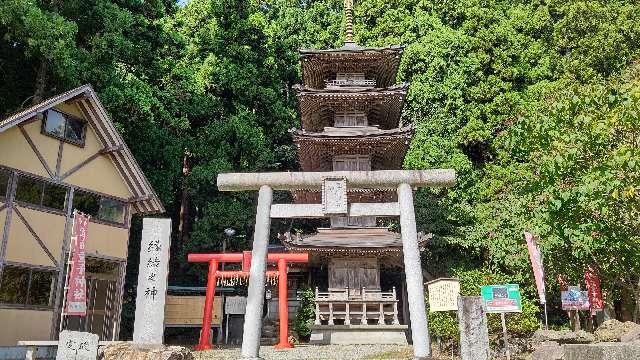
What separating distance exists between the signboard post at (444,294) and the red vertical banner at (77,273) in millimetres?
9522

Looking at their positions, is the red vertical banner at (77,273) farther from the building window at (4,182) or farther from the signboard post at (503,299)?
the signboard post at (503,299)

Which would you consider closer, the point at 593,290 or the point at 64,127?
the point at 64,127

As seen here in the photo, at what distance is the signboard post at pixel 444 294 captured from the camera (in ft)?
42.9

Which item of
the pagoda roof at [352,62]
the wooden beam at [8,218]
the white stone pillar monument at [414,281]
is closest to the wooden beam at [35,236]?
the wooden beam at [8,218]

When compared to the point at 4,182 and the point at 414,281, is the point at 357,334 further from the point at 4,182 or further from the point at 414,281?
the point at 4,182

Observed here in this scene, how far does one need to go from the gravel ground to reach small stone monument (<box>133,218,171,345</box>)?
14.2 feet

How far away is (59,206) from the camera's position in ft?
48.2

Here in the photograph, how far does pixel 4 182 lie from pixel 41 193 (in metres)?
1.14

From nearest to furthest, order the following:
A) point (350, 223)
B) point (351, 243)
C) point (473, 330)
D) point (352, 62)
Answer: point (473, 330)
point (351, 243)
point (350, 223)
point (352, 62)

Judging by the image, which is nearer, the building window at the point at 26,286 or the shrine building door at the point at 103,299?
the building window at the point at 26,286

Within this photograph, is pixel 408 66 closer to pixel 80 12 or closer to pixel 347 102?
pixel 347 102

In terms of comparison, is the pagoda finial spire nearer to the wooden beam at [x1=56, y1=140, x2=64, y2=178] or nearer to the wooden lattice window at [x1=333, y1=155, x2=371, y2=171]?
the wooden lattice window at [x1=333, y1=155, x2=371, y2=171]

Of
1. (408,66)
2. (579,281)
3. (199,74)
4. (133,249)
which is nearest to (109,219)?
(133,249)

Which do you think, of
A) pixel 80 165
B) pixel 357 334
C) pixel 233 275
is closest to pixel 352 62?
pixel 233 275
